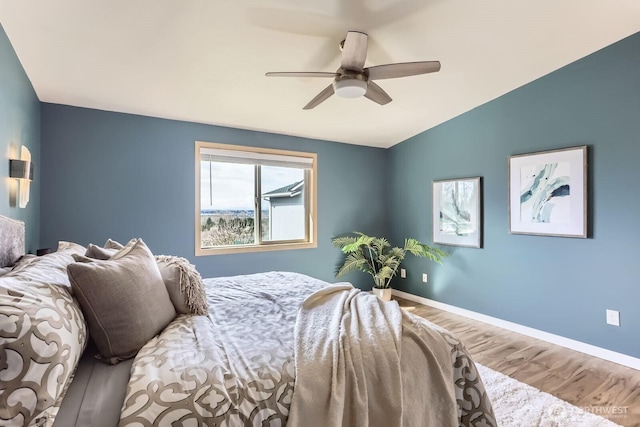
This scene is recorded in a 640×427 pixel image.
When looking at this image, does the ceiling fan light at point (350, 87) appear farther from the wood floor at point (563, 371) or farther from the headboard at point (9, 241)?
the wood floor at point (563, 371)

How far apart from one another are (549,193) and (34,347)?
150 inches

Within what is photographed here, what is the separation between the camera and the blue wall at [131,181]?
2920mm

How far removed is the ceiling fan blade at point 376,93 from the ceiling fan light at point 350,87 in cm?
10

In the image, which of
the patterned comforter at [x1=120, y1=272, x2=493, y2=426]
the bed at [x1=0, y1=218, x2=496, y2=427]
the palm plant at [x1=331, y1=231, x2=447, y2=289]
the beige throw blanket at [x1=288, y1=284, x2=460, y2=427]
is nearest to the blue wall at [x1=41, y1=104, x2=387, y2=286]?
the palm plant at [x1=331, y1=231, x2=447, y2=289]

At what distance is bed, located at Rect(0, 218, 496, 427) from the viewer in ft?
2.80

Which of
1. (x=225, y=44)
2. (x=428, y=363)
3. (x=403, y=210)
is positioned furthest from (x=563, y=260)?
(x=225, y=44)

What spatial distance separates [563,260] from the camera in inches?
121

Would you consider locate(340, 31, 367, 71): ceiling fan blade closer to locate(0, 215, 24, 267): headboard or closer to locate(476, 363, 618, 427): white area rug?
locate(0, 215, 24, 267): headboard

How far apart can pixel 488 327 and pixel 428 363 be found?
2.71 meters

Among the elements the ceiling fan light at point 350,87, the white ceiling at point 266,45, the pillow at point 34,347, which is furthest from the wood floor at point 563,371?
the pillow at point 34,347

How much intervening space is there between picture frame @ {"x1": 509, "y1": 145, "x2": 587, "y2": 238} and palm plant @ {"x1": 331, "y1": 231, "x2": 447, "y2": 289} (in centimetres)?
107

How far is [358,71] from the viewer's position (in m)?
2.24

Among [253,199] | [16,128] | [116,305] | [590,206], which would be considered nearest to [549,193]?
[590,206]

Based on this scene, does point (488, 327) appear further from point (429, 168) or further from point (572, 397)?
point (429, 168)
